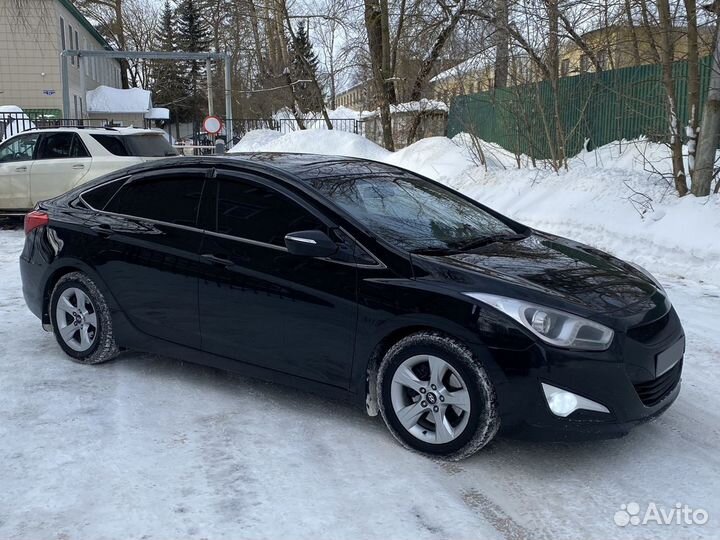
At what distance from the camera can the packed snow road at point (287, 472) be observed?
3010mm

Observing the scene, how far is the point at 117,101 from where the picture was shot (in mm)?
41844

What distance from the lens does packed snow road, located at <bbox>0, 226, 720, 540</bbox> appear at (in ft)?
9.87

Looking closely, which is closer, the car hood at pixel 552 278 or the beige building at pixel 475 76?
the car hood at pixel 552 278

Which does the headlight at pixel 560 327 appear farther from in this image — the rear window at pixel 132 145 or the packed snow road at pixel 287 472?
the rear window at pixel 132 145

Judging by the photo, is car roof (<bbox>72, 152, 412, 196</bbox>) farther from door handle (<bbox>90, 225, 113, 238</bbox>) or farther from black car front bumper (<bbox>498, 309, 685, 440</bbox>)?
black car front bumper (<bbox>498, 309, 685, 440</bbox>)

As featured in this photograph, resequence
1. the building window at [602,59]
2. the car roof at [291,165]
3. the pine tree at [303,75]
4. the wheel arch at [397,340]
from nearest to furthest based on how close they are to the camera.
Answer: the wheel arch at [397,340] < the car roof at [291,165] < the building window at [602,59] < the pine tree at [303,75]

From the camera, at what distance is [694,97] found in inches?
377

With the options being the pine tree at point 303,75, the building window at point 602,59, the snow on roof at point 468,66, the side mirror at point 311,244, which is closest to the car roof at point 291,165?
the side mirror at point 311,244

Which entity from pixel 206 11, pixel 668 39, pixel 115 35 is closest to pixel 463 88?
pixel 668 39

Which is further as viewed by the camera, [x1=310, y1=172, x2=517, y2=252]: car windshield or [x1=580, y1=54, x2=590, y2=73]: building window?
[x1=580, y1=54, x2=590, y2=73]: building window

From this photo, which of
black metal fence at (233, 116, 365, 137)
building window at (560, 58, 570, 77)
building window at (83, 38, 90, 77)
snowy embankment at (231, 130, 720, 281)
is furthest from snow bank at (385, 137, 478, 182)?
building window at (83, 38, 90, 77)

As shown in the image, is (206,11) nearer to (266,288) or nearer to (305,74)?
(305,74)

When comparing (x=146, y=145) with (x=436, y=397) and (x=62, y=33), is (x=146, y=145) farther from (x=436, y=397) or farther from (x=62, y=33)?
(x=62, y=33)

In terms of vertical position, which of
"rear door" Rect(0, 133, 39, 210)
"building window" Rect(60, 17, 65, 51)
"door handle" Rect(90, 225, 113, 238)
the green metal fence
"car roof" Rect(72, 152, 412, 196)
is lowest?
"door handle" Rect(90, 225, 113, 238)
